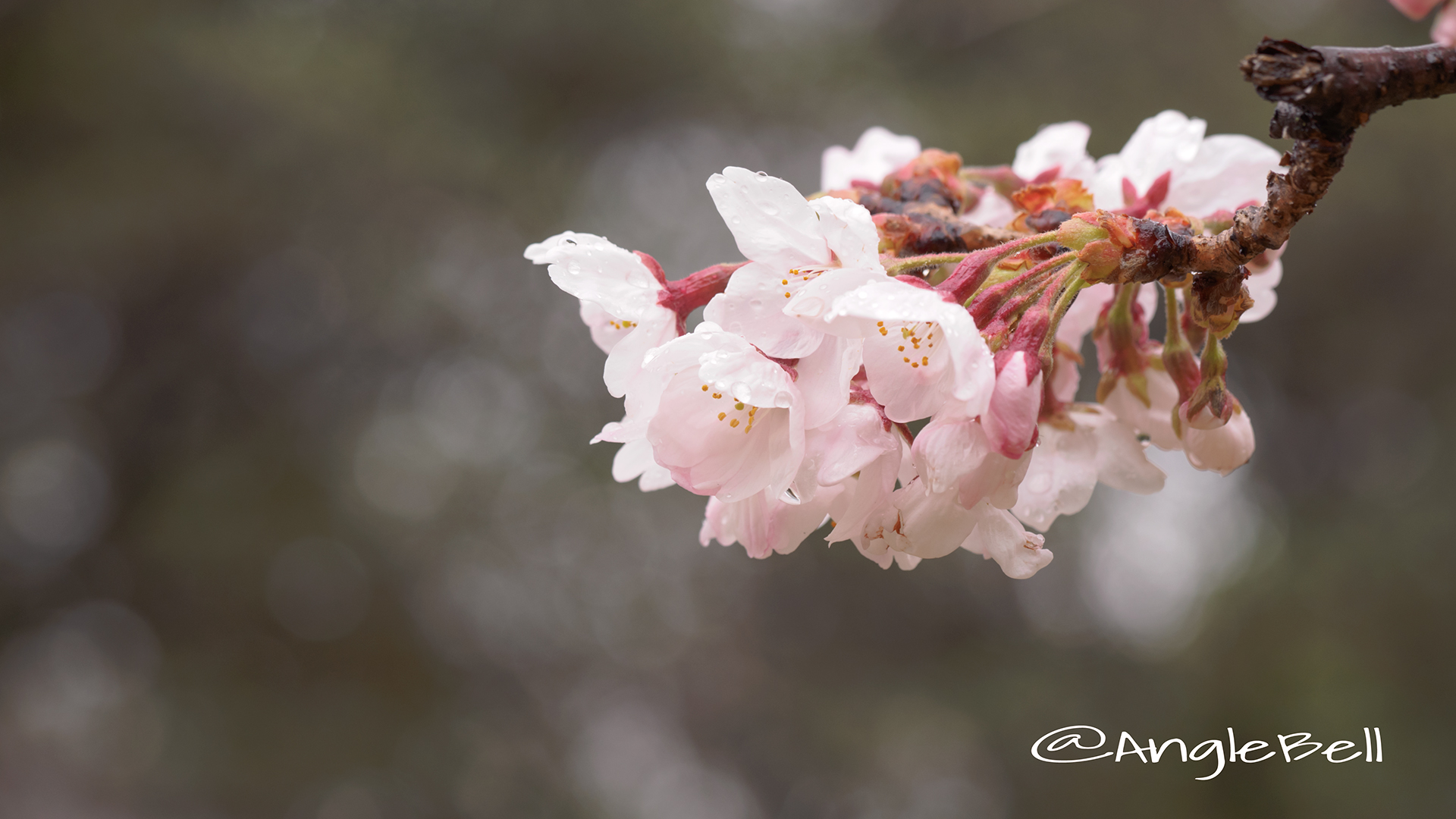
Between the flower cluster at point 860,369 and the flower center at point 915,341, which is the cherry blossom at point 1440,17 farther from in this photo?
the flower center at point 915,341

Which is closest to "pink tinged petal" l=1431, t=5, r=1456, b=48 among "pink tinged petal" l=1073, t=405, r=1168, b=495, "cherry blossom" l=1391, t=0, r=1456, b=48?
"cherry blossom" l=1391, t=0, r=1456, b=48

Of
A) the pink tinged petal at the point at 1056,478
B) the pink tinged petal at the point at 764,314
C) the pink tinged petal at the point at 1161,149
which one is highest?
the pink tinged petal at the point at 1161,149

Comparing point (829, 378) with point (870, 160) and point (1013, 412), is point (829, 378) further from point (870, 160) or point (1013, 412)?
point (870, 160)

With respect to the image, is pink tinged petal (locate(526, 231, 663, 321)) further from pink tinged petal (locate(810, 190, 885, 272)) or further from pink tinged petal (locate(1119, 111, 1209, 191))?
pink tinged petal (locate(1119, 111, 1209, 191))

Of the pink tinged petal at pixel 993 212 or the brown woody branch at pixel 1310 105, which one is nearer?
the brown woody branch at pixel 1310 105

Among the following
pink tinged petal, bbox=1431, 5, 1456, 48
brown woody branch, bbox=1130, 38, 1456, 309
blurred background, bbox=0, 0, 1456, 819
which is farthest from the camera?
blurred background, bbox=0, 0, 1456, 819

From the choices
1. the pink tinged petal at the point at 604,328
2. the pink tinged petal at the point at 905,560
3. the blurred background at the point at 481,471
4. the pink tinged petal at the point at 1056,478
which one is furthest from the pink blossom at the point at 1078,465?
the blurred background at the point at 481,471

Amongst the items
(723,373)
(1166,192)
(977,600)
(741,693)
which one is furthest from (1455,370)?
(723,373)
